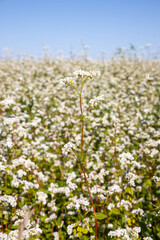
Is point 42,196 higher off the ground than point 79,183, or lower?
higher

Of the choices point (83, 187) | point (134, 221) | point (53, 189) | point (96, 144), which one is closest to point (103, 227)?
point (134, 221)

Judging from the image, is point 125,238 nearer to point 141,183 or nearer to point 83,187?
point 83,187

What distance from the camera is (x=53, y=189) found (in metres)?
3.64

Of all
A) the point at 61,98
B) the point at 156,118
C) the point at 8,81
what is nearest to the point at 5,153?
the point at 61,98

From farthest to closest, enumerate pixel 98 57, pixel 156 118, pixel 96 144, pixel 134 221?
pixel 98 57 < pixel 156 118 < pixel 96 144 < pixel 134 221

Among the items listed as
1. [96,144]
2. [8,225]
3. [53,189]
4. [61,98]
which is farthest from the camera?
[61,98]

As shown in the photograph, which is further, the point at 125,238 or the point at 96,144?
the point at 96,144

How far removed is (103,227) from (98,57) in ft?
57.2

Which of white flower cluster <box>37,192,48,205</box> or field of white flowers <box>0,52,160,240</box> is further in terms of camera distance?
white flower cluster <box>37,192,48,205</box>

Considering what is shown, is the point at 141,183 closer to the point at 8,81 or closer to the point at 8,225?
the point at 8,225

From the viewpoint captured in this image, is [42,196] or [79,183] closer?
A: [42,196]

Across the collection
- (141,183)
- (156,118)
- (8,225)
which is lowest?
(8,225)

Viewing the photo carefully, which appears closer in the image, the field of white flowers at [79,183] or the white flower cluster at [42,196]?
the field of white flowers at [79,183]

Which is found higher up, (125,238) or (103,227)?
(125,238)
